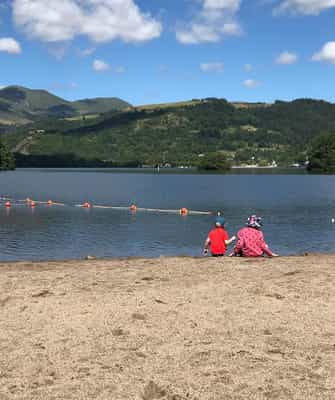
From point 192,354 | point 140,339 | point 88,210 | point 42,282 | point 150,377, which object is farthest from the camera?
point 88,210

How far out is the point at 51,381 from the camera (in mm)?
9773

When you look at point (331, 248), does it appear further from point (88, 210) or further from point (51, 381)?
point (88, 210)

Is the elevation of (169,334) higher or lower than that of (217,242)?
lower

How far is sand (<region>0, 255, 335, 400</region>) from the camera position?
9.53 meters

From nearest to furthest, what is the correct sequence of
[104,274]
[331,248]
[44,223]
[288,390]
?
1. [288,390]
2. [104,274]
3. [331,248]
4. [44,223]

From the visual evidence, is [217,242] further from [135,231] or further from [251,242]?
[135,231]

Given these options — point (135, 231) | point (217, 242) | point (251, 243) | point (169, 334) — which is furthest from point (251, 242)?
point (135, 231)

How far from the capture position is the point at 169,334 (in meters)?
12.2

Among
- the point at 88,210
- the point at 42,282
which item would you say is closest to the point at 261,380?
the point at 42,282

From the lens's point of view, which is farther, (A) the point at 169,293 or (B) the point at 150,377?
(A) the point at 169,293

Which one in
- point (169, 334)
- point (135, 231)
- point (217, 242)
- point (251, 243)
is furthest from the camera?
point (135, 231)

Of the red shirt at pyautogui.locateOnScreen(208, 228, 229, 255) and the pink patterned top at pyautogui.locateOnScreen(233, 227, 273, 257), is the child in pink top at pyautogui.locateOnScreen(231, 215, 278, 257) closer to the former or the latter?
the pink patterned top at pyautogui.locateOnScreen(233, 227, 273, 257)

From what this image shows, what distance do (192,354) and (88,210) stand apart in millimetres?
62905

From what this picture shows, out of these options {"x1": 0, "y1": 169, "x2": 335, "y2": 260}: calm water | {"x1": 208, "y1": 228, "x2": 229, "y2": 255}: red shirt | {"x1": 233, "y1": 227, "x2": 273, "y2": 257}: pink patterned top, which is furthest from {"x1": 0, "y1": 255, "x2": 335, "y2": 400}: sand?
{"x1": 0, "y1": 169, "x2": 335, "y2": 260}: calm water
